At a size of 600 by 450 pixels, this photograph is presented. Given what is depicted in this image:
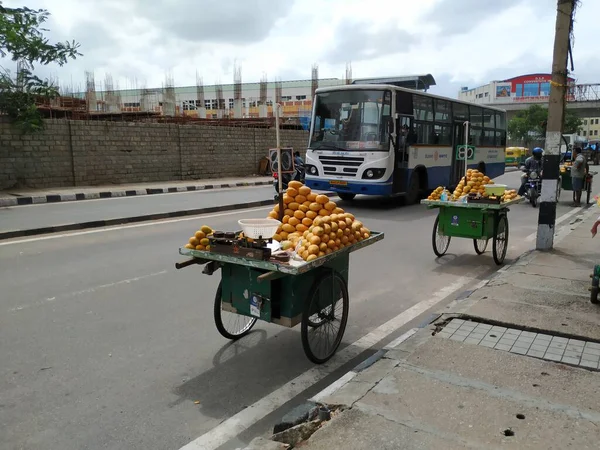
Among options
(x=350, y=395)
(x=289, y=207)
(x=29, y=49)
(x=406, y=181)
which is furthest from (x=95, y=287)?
(x=29, y=49)

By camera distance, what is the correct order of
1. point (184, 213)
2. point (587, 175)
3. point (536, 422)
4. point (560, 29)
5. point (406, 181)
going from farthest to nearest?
point (587, 175) → point (406, 181) → point (184, 213) → point (560, 29) → point (536, 422)

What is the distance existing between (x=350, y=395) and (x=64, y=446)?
1655mm

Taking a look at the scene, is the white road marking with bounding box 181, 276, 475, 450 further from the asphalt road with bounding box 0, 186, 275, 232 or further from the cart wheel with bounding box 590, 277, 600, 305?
the asphalt road with bounding box 0, 186, 275, 232

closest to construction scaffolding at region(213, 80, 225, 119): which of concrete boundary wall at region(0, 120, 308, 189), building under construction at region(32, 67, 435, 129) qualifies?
building under construction at region(32, 67, 435, 129)

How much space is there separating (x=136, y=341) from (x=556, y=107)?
661 cm

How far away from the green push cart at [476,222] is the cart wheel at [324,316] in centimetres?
345

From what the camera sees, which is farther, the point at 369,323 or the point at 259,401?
the point at 369,323

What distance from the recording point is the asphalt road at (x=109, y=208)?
34.3ft

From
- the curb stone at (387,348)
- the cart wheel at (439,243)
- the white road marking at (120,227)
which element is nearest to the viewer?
the curb stone at (387,348)

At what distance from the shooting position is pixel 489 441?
2.60 metres

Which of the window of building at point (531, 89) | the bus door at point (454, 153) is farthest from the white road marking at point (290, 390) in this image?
the window of building at point (531, 89)

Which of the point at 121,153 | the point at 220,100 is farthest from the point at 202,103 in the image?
the point at 121,153

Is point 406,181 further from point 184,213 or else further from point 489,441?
point 489,441

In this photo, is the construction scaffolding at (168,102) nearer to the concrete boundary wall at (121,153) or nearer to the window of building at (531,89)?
the concrete boundary wall at (121,153)
